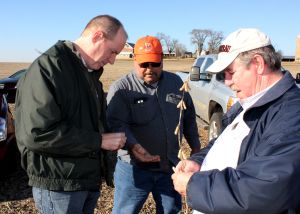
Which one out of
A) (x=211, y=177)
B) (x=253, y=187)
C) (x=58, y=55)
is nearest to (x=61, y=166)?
(x=58, y=55)

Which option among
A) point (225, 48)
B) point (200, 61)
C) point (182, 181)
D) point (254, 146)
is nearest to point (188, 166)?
point (182, 181)

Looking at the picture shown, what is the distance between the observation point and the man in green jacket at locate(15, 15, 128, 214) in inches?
83.1

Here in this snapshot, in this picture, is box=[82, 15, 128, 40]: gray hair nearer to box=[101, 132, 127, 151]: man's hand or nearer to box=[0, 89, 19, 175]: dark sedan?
box=[101, 132, 127, 151]: man's hand

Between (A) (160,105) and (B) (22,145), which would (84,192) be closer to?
(B) (22,145)

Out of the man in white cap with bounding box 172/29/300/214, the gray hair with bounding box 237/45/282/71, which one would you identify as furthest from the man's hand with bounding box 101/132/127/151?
the gray hair with bounding box 237/45/282/71

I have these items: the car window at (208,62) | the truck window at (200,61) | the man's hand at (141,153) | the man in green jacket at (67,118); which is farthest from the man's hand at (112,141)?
the truck window at (200,61)

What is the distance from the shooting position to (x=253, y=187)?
1.40 m

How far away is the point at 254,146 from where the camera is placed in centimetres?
160

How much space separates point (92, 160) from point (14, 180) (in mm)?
3308

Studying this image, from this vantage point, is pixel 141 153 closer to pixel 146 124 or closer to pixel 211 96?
pixel 146 124

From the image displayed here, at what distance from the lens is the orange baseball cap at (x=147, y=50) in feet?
9.96

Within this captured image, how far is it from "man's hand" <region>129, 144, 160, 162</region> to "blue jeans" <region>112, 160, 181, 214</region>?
0.22 meters

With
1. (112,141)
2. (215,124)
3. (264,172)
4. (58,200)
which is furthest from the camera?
(215,124)

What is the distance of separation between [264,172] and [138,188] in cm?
189
